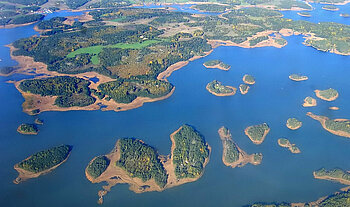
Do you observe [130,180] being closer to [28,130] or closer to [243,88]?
[28,130]

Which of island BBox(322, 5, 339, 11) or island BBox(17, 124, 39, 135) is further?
island BBox(322, 5, 339, 11)

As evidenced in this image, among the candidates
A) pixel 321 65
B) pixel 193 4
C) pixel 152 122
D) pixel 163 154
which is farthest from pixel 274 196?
pixel 193 4

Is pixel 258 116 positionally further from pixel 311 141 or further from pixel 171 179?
pixel 171 179

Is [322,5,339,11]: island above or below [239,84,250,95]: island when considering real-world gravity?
above

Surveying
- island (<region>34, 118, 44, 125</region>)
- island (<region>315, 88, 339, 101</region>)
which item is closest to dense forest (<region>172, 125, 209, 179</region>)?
island (<region>34, 118, 44, 125</region>)

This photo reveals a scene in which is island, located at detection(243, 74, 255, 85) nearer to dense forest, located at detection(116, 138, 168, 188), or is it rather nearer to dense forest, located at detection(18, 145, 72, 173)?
dense forest, located at detection(116, 138, 168, 188)

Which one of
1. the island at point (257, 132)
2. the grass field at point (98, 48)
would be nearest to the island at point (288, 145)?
the island at point (257, 132)
